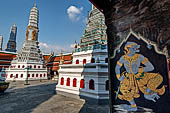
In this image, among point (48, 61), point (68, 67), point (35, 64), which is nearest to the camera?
point (68, 67)

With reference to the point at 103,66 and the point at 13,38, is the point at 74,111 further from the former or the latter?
the point at 13,38

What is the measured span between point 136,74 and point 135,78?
151 mm

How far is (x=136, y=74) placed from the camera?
3697 mm

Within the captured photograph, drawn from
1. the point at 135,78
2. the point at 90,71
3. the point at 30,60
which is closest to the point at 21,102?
the point at 90,71

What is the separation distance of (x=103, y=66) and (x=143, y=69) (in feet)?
25.7

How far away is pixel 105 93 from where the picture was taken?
10.8 m

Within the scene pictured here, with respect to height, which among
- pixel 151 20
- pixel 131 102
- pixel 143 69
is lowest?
pixel 131 102

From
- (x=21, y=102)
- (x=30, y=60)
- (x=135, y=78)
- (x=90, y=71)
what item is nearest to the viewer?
(x=135, y=78)

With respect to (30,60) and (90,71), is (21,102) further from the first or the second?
(30,60)

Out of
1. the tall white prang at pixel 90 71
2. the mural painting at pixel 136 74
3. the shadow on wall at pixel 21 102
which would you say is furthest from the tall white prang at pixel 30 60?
the mural painting at pixel 136 74

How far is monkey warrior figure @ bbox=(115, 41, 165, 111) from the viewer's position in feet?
10.8

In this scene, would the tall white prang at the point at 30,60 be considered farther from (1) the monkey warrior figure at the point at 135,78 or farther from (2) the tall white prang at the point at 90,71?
(1) the monkey warrior figure at the point at 135,78

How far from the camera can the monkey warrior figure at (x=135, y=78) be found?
10.8ft

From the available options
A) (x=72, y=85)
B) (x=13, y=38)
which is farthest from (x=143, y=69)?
(x=13, y=38)
